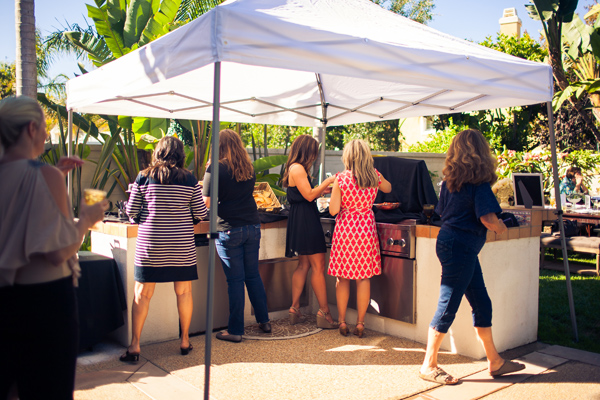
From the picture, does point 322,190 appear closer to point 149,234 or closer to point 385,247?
point 385,247

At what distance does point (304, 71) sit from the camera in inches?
148

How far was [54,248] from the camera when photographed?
2.01 m

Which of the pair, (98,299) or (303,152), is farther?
(303,152)

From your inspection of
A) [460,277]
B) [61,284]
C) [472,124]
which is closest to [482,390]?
[460,277]

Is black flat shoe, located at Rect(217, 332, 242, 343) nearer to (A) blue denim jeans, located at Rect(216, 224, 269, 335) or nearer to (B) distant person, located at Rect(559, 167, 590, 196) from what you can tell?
(A) blue denim jeans, located at Rect(216, 224, 269, 335)

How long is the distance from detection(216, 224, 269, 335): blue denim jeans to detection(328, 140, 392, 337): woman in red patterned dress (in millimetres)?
782

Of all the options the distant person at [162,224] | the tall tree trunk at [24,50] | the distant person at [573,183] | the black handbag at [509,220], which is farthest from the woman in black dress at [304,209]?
the distant person at [573,183]

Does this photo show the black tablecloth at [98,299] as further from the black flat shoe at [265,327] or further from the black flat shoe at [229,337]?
the black flat shoe at [265,327]

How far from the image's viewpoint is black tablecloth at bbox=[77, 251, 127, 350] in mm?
4250

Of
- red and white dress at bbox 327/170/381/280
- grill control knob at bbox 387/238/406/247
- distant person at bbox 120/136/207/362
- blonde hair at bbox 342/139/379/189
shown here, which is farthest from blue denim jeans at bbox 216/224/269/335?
grill control knob at bbox 387/238/406/247

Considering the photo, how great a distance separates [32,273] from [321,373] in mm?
2584

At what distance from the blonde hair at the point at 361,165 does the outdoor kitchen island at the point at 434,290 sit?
598 mm

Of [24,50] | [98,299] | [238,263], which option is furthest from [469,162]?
[24,50]

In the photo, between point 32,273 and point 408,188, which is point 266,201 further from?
point 32,273
